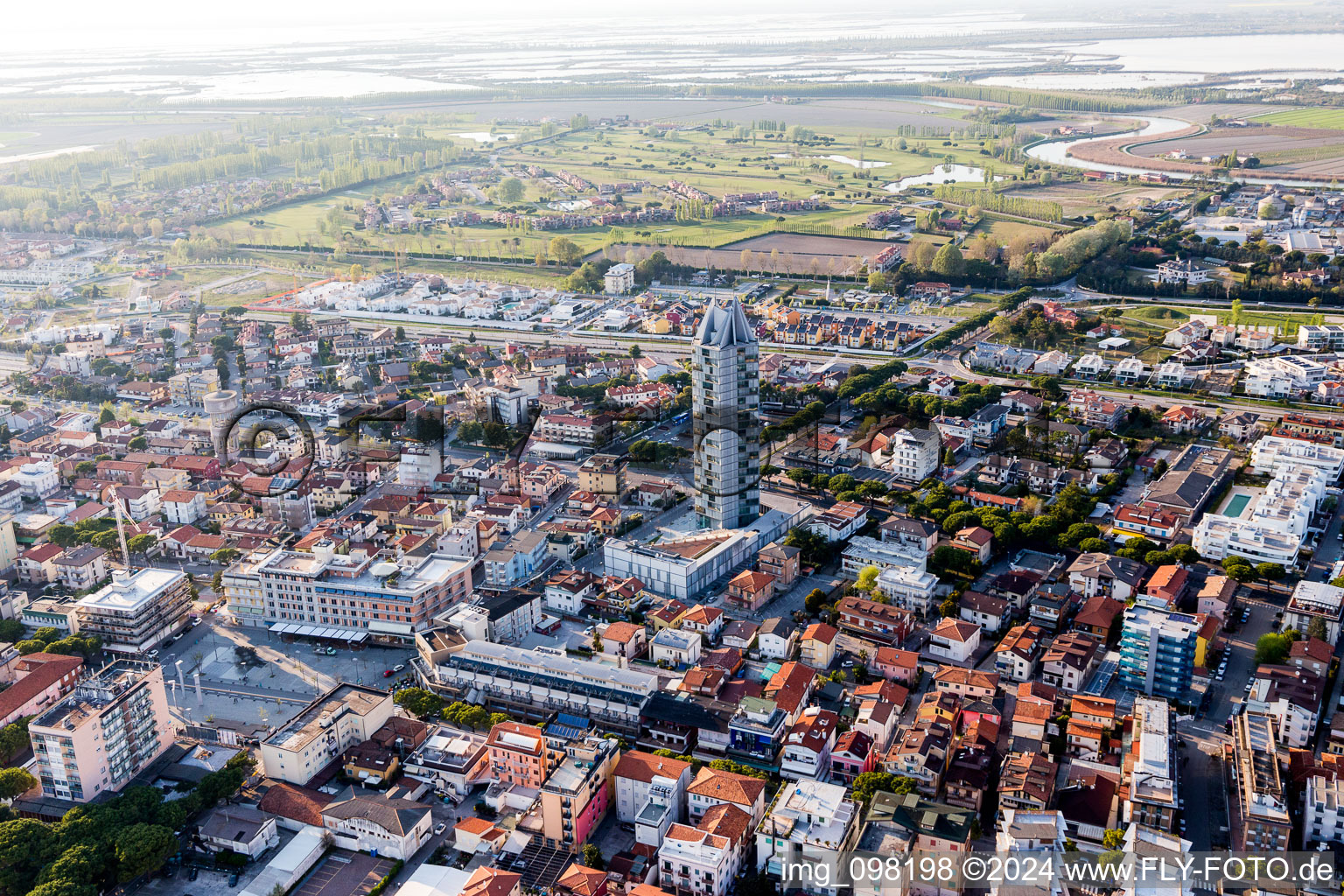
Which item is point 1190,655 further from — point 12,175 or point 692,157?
point 12,175

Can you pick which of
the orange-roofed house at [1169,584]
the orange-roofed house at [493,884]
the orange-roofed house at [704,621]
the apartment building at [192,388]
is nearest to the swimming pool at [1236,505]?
the orange-roofed house at [1169,584]

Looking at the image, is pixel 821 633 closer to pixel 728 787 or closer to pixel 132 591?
pixel 728 787

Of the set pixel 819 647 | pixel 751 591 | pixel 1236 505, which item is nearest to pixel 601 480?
pixel 751 591

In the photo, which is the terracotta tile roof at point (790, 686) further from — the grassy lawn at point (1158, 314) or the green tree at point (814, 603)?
the grassy lawn at point (1158, 314)

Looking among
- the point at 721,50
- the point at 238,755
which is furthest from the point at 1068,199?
the point at 721,50

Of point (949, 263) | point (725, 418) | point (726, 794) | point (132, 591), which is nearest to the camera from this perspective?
point (726, 794)

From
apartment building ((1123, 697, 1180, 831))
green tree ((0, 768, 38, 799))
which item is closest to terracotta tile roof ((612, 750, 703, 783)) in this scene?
apartment building ((1123, 697, 1180, 831))
